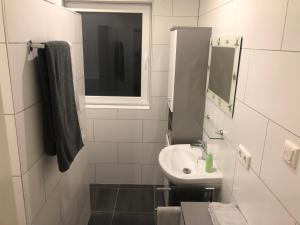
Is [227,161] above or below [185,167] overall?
above

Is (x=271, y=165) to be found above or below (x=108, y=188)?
above

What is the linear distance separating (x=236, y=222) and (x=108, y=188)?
81.5 inches

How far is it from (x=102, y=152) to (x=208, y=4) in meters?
1.94

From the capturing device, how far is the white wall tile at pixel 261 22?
41.5 inches

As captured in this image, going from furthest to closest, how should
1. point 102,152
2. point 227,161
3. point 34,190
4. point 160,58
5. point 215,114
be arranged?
point 102,152 → point 160,58 → point 215,114 → point 227,161 → point 34,190

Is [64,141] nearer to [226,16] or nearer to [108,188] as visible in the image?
[226,16]

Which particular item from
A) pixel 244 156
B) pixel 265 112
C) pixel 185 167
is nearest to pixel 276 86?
pixel 265 112

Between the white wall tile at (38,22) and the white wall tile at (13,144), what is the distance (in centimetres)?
34

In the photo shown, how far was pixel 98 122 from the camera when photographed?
2.94m

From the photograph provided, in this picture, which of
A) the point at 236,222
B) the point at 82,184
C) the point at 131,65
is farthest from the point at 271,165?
the point at 131,65

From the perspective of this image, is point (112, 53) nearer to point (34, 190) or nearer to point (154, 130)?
point (154, 130)

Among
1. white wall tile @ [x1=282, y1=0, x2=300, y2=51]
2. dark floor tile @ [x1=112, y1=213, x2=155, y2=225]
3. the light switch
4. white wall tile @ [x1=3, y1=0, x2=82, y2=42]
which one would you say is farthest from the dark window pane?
the light switch

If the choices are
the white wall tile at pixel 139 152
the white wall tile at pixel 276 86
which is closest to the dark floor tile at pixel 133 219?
the white wall tile at pixel 139 152

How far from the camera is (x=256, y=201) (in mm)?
1226
